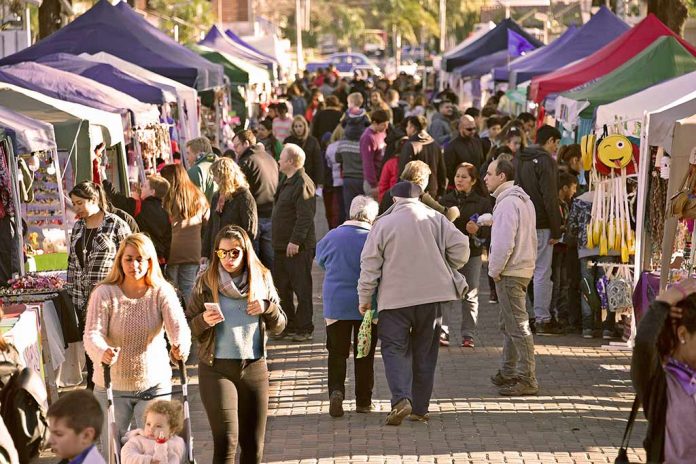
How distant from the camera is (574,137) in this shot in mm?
16109

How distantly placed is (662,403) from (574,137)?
11.1 m

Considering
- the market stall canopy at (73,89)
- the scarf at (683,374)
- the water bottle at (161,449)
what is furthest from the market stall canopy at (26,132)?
the scarf at (683,374)

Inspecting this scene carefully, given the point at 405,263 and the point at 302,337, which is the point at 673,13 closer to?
the point at 302,337

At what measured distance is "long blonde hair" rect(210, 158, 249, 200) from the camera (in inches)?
459

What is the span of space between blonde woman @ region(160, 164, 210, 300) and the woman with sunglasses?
403cm

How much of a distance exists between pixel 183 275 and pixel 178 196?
710 mm

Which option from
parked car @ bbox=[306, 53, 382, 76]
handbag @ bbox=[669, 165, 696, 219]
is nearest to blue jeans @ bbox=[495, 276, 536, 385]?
handbag @ bbox=[669, 165, 696, 219]

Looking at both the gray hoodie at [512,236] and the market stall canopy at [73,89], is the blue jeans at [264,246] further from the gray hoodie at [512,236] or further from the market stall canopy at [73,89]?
the gray hoodie at [512,236]

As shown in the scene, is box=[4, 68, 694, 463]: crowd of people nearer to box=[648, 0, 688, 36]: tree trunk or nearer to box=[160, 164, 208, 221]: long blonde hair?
box=[160, 164, 208, 221]: long blonde hair

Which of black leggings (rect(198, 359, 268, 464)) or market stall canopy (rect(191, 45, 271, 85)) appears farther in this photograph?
market stall canopy (rect(191, 45, 271, 85))

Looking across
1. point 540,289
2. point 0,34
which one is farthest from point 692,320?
point 0,34

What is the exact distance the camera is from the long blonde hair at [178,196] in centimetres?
1149

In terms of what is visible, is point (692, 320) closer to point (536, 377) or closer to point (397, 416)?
point (397, 416)

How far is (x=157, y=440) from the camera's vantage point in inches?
257
